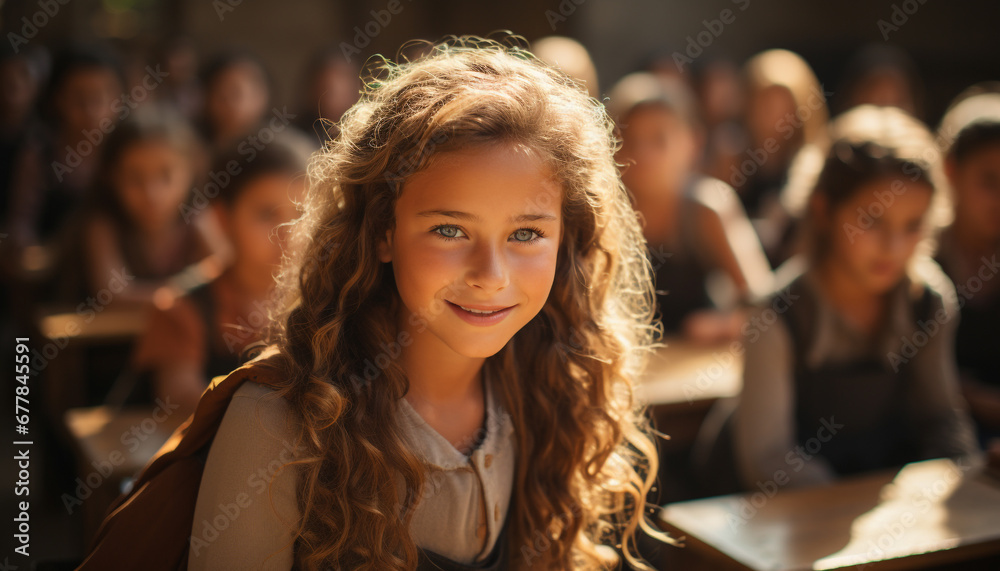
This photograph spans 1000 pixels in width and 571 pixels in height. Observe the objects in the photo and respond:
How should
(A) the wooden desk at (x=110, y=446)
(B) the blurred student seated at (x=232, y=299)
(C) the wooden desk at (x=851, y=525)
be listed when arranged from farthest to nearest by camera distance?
1. (B) the blurred student seated at (x=232, y=299)
2. (A) the wooden desk at (x=110, y=446)
3. (C) the wooden desk at (x=851, y=525)

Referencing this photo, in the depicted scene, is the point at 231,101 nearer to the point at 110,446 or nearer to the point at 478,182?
the point at 110,446

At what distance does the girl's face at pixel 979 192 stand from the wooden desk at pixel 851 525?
1.43 meters

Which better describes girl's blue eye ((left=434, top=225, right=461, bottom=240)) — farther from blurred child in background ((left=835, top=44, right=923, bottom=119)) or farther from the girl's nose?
blurred child in background ((left=835, top=44, right=923, bottom=119))

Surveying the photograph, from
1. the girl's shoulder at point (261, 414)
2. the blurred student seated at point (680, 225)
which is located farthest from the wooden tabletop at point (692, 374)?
the girl's shoulder at point (261, 414)

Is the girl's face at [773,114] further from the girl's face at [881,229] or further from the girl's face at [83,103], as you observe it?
the girl's face at [83,103]

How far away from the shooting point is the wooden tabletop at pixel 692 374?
7.98ft

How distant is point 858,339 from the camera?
87.7 inches

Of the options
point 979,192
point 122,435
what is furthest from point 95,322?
point 979,192

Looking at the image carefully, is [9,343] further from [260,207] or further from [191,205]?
[260,207]

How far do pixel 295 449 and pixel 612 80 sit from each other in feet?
22.1

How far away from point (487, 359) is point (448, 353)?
0.47 feet

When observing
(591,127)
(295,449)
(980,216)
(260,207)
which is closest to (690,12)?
(980,216)

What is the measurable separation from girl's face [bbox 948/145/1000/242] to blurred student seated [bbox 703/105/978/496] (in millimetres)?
777

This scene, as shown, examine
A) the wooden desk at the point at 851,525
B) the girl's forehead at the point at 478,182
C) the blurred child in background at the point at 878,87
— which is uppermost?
the blurred child in background at the point at 878,87
